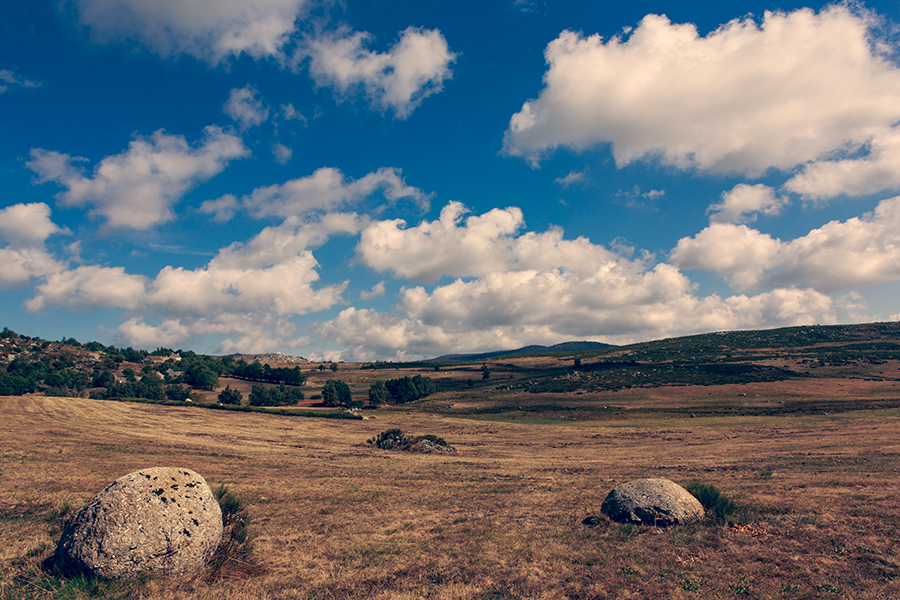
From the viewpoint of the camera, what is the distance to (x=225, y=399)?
102m

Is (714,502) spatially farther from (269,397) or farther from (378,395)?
(269,397)

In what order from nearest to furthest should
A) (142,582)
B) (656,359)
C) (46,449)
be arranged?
(142,582), (46,449), (656,359)

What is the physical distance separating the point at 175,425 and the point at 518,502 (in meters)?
52.4

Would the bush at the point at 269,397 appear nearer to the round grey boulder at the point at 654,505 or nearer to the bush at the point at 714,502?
the round grey boulder at the point at 654,505

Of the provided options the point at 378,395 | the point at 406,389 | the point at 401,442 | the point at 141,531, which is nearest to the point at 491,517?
the point at 141,531

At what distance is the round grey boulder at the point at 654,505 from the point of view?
15.2 metres

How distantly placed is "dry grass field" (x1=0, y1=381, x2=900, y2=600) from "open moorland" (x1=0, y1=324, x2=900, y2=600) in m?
0.09

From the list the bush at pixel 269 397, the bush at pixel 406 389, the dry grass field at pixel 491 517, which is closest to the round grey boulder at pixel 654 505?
the dry grass field at pixel 491 517

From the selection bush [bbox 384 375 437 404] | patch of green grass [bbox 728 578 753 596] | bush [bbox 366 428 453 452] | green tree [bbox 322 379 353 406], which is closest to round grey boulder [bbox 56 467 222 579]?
patch of green grass [bbox 728 578 753 596]

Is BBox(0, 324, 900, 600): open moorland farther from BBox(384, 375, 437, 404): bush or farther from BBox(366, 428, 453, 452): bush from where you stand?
BBox(384, 375, 437, 404): bush

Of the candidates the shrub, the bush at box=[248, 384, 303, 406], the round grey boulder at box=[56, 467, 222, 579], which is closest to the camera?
the round grey boulder at box=[56, 467, 222, 579]

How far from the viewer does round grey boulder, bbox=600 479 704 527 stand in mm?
15250

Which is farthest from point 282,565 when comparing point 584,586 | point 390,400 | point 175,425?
point 390,400

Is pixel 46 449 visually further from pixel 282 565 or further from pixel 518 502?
pixel 518 502
